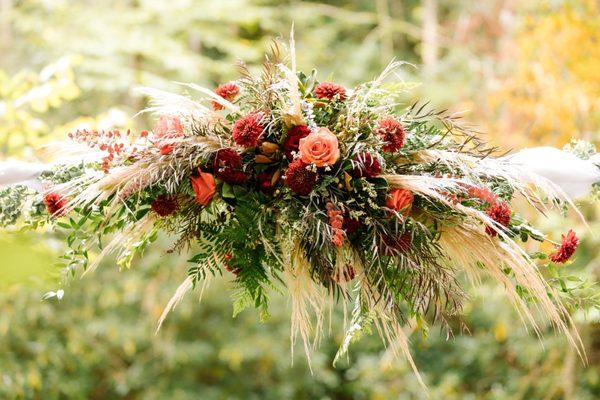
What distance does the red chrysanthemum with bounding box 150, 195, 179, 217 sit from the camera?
4.93 feet

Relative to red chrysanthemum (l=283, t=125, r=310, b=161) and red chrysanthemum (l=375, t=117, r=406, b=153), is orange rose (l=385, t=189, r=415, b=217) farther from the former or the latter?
red chrysanthemum (l=283, t=125, r=310, b=161)

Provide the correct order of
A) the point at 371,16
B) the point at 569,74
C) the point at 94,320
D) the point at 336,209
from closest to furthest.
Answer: the point at 336,209 → the point at 569,74 → the point at 94,320 → the point at 371,16

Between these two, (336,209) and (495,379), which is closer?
(336,209)

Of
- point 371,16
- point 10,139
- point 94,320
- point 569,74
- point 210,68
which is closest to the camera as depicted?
point 10,139

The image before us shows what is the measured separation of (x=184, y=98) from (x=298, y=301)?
0.45 metres

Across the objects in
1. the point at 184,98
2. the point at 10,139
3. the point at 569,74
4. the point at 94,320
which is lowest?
the point at 94,320

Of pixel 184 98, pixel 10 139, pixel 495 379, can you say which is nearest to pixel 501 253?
pixel 184 98

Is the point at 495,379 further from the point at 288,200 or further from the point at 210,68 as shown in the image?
the point at 288,200

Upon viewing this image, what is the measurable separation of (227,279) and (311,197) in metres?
3.91

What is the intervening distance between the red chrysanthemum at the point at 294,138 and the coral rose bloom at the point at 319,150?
0.06 m

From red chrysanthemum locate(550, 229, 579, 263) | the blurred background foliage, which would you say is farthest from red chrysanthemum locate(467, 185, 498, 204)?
the blurred background foliage

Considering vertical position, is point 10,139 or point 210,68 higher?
point 10,139

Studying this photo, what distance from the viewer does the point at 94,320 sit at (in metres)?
5.09

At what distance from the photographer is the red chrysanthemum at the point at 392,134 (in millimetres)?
1475
